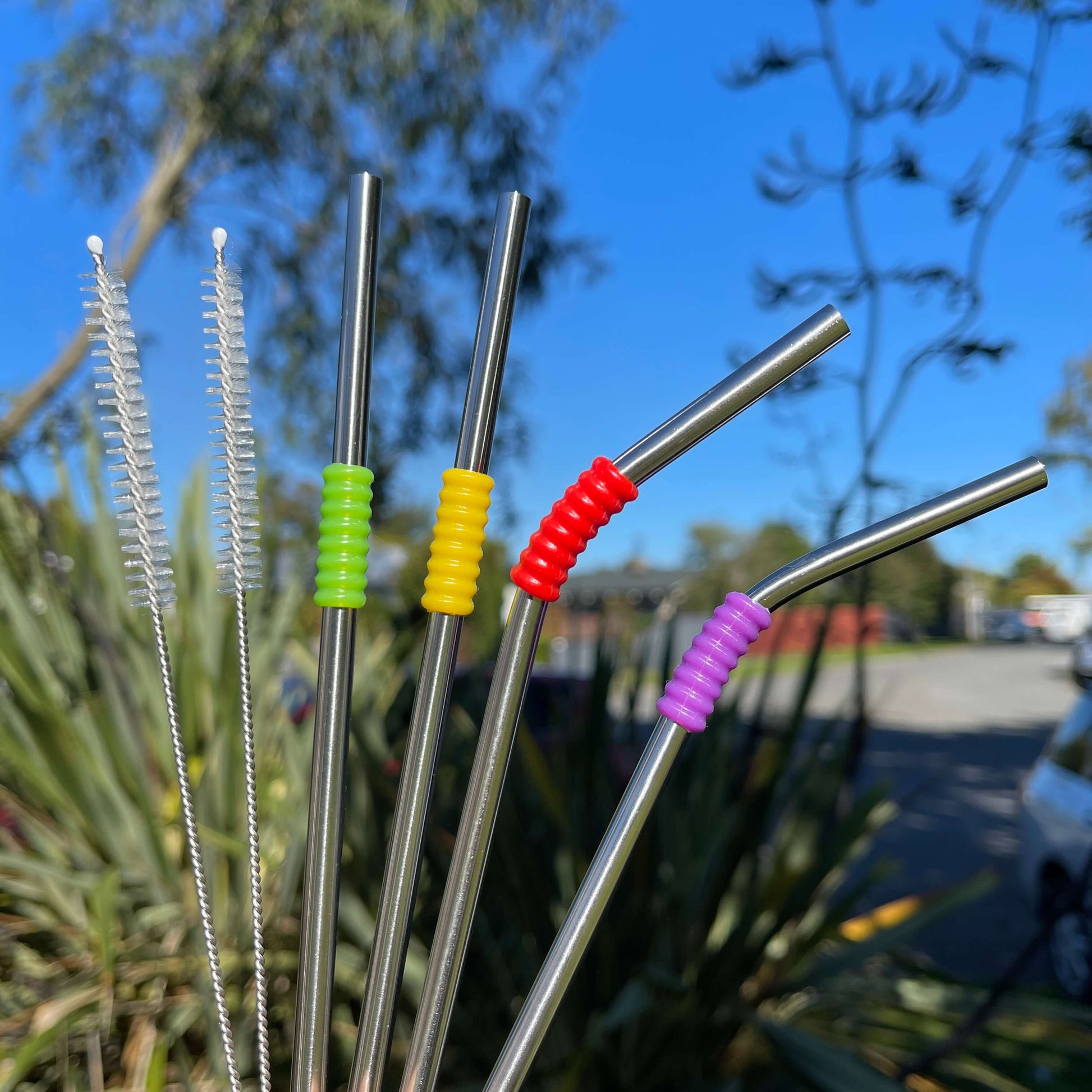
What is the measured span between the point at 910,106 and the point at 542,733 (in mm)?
1951

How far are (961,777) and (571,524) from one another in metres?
10.5

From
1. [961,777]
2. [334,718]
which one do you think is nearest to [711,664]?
[334,718]

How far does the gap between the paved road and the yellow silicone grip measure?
1.76 m

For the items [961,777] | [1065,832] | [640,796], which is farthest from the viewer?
[961,777]

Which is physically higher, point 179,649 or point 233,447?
point 233,447

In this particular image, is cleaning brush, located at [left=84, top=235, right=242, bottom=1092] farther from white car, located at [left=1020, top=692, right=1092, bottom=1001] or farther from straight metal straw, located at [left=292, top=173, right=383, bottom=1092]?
white car, located at [left=1020, top=692, right=1092, bottom=1001]

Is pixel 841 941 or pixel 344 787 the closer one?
pixel 344 787

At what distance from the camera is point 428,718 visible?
55cm

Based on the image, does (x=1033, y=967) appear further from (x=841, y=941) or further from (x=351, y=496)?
(x=351, y=496)

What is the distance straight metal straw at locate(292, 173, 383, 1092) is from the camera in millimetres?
542

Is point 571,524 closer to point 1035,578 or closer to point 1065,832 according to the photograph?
point 1065,832

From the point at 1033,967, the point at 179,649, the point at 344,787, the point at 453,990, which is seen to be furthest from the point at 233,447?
the point at 1033,967

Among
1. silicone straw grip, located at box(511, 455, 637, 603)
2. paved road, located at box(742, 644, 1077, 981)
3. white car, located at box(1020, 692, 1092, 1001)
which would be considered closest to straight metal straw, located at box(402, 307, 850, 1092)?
silicone straw grip, located at box(511, 455, 637, 603)

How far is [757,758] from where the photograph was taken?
7.48ft
